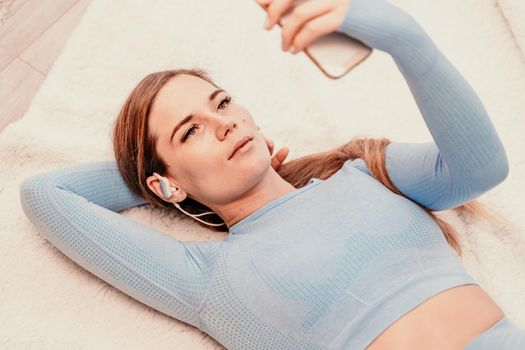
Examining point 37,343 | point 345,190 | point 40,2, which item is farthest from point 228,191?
point 40,2

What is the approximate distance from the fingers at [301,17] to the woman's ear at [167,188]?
0.50 meters

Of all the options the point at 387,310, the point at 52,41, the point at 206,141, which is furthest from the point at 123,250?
the point at 52,41

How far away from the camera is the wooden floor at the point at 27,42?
1.56m

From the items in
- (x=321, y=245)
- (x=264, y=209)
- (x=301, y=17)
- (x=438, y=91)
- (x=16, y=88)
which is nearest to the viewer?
(x=301, y=17)

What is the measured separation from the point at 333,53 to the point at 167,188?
1.70 feet

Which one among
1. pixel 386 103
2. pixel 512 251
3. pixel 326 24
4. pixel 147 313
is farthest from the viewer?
pixel 386 103

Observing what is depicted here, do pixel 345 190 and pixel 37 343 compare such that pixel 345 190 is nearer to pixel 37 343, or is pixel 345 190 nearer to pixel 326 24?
pixel 326 24

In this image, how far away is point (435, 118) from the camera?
1.02 metres

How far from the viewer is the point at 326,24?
84 centimetres

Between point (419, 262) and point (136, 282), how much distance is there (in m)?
0.53

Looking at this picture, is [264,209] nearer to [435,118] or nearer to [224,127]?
[224,127]

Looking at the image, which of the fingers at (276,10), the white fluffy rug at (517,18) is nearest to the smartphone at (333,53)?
the fingers at (276,10)

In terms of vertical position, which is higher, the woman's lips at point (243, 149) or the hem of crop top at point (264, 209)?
the woman's lips at point (243, 149)

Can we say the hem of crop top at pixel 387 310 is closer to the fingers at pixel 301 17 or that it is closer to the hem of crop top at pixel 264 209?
the hem of crop top at pixel 264 209
